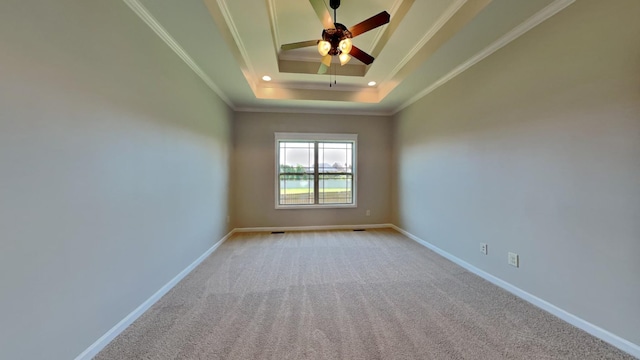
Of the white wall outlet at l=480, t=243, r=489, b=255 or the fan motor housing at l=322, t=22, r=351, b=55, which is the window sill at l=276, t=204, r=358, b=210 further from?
the fan motor housing at l=322, t=22, r=351, b=55

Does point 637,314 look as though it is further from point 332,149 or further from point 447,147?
point 332,149

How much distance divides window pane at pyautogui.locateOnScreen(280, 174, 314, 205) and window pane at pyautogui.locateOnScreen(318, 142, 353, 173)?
1.40 ft

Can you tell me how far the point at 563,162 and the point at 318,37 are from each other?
291cm

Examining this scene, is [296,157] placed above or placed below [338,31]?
below

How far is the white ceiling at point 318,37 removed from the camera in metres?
1.98

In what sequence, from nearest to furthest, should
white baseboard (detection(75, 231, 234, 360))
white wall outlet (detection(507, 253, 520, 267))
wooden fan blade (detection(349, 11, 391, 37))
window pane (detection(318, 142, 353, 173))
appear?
1. white baseboard (detection(75, 231, 234, 360))
2. wooden fan blade (detection(349, 11, 391, 37))
3. white wall outlet (detection(507, 253, 520, 267))
4. window pane (detection(318, 142, 353, 173))

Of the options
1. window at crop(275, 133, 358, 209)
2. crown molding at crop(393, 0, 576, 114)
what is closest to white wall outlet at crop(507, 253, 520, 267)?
crown molding at crop(393, 0, 576, 114)

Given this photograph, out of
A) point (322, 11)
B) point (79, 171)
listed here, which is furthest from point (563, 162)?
point (79, 171)

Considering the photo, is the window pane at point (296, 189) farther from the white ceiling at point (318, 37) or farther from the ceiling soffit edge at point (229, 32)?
the ceiling soffit edge at point (229, 32)

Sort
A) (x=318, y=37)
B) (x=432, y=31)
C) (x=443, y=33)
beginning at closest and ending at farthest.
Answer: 1. (x=443, y=33)
2. (x=432, y=31)
3. (x=318, y=37)

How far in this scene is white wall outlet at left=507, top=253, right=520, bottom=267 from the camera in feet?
7.40

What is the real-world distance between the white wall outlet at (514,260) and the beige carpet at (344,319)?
318 mm

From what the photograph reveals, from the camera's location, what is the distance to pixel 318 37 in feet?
9.78

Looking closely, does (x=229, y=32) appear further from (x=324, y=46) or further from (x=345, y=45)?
(x=345, y=45)
